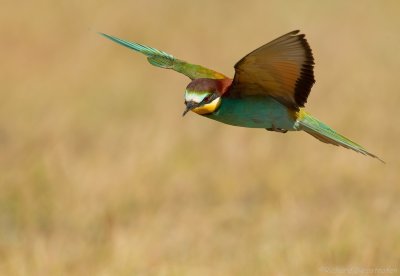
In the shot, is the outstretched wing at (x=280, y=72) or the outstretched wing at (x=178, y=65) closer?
the outstretched wing at (x=280, y=72)

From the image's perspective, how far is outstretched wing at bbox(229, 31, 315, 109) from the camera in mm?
3660

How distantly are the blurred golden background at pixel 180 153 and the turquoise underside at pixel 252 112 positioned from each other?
1283 millimetres

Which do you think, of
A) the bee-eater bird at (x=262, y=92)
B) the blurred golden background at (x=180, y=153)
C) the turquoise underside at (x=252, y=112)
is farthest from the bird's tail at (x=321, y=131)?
the blurred golden background at (x=180, y=153)

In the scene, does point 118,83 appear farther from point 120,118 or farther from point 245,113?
point 245,113

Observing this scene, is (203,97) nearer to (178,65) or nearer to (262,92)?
(262,92)

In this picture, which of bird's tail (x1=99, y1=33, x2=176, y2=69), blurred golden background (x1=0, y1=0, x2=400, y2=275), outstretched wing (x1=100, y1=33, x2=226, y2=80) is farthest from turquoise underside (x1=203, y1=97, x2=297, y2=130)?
blurred golden background (x1=0, y1=0, x2=400, y2=275)

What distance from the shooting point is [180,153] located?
7402 mm

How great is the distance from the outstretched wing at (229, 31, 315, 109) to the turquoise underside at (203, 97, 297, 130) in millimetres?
24

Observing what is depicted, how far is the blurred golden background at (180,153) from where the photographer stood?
214 inches

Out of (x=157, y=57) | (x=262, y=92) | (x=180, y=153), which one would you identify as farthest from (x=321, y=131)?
(x=180, y=153)

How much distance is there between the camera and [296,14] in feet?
35.4

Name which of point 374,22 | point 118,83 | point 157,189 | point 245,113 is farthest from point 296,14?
point 245,113

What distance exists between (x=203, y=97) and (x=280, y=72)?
27cm

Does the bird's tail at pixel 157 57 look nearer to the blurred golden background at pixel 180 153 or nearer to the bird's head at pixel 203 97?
the bird's head at pixel 203 97
